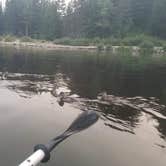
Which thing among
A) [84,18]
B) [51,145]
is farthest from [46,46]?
[51,145]

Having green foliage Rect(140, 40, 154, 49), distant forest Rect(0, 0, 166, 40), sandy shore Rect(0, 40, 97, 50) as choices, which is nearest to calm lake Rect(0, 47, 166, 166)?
green foliage Rect(140, 40, 154, 49)

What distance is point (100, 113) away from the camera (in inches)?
384

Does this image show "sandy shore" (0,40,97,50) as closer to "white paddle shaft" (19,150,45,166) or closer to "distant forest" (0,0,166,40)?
"distant forest" (0,0,166,40)

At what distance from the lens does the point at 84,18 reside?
2564 inches

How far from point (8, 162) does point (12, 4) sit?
7782 centimetres

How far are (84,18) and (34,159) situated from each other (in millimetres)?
63287

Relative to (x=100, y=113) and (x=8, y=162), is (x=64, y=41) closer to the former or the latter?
(x=100, y=113)

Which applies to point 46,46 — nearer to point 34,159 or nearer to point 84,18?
point 84,18

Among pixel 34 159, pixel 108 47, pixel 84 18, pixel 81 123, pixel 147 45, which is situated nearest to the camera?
pixel 34 159

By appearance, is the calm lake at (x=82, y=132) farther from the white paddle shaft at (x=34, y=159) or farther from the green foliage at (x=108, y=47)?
the green foliage at (x=108, y=47)

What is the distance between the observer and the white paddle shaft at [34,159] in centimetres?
360

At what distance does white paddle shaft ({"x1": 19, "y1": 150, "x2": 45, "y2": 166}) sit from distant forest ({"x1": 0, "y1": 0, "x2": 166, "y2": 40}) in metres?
55.6

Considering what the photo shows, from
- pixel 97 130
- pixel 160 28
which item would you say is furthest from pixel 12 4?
pixel 97 130

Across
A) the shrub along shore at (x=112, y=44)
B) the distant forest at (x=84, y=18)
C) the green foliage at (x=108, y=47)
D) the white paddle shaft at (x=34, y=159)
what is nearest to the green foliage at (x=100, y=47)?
the shrub along shore at (x=112, y=44)
